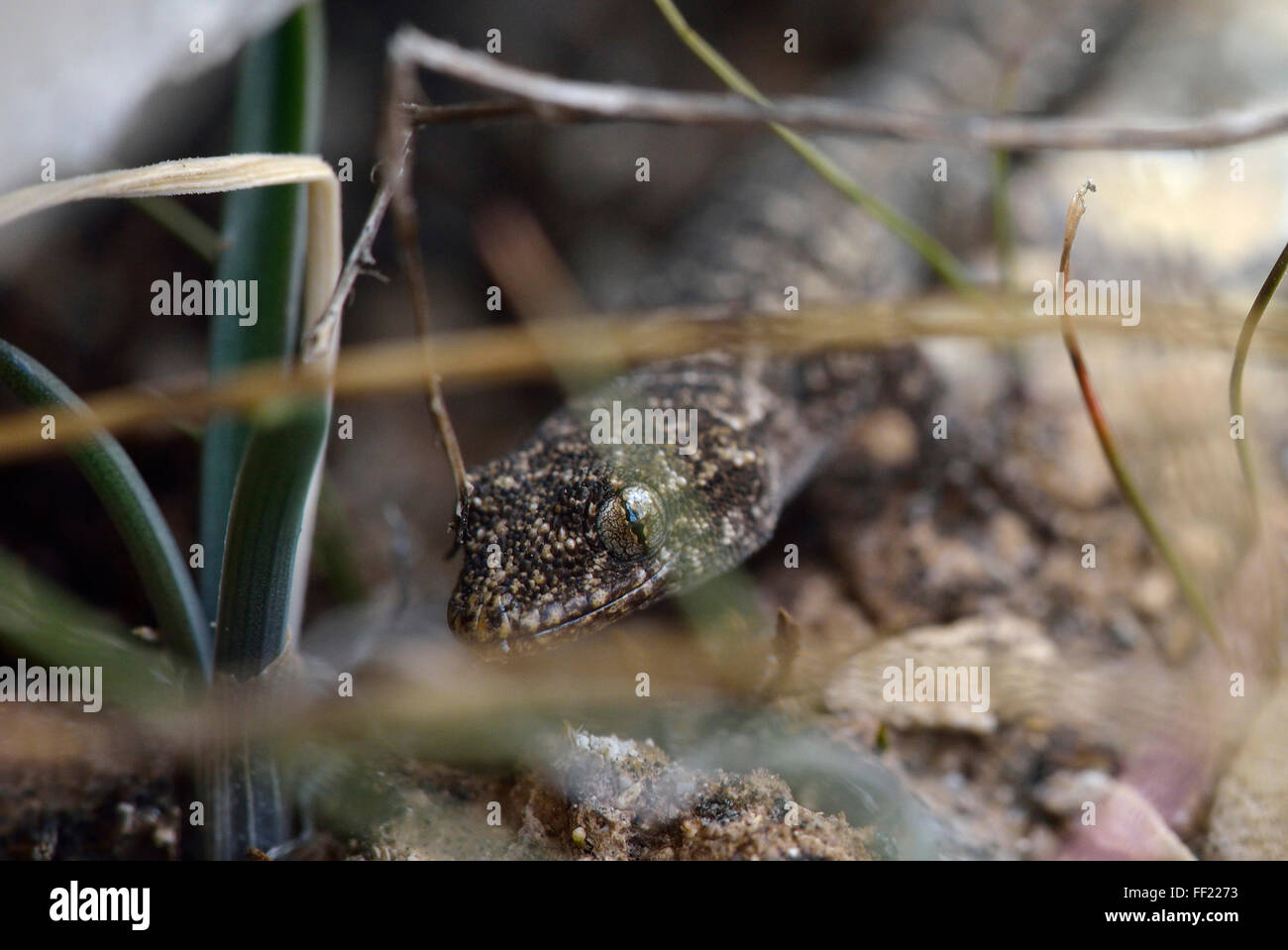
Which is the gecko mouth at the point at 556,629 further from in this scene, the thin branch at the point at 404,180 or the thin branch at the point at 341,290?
the thin branch at the point at 341,290

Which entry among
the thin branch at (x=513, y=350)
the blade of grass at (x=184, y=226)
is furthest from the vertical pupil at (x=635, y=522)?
the blade of grass at (x=184, y=226)

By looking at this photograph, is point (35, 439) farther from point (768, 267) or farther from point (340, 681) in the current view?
point (768, 267)

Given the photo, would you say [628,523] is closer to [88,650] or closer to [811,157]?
[811,157]

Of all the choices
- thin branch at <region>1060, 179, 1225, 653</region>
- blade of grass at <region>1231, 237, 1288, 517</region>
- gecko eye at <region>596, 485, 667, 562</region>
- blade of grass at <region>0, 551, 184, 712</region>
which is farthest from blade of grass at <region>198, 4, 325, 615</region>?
blade of grass at <region>1231, 237, 1288, 517</region>

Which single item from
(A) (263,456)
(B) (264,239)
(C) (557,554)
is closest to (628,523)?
(C) (557,554)

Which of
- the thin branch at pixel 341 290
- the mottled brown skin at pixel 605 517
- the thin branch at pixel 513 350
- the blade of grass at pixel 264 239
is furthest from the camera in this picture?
the mottled brown skin at pixel 605 517
